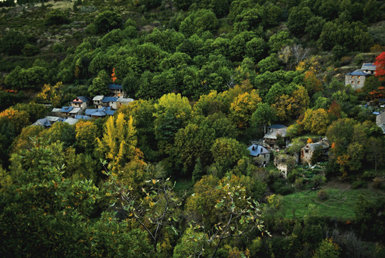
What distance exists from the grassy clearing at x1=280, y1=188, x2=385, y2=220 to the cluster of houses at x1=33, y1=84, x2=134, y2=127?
29942 mm

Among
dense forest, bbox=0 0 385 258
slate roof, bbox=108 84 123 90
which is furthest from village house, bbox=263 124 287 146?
slate roof, bbox=108 84 123 90

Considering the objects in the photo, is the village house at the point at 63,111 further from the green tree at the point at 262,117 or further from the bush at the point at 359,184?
the bush at the point at 359,184

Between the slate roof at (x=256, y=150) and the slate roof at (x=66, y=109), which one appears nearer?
the slate roof at (x=256, y=150)

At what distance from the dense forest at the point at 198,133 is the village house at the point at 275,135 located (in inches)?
13.7

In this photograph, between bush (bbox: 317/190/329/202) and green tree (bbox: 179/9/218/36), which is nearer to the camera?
bush (bbox: 317/190/329/202)

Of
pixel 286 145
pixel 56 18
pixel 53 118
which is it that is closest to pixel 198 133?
pixel 286 145

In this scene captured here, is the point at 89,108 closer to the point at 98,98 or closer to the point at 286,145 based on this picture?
the point at 98,98

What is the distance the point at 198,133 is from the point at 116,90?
893 inches

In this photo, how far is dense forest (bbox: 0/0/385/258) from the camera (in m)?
12.2

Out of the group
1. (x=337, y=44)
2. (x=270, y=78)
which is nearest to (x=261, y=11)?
(x=337, y=44)

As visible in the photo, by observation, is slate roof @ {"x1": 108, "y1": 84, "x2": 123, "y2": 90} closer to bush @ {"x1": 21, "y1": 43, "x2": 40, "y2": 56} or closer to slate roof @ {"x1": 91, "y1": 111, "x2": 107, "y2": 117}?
slate roof @ {"x1": 91, "y1": 111, "x2": 107, "y2": 117}

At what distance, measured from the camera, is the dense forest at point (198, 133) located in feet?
40.2

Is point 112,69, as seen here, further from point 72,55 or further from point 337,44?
point 337,44

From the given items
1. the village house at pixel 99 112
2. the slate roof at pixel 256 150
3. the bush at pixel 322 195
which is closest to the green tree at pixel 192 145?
the slate roof at pixel 256 150
